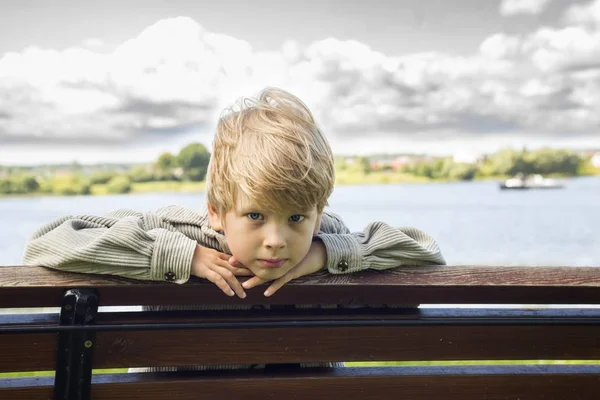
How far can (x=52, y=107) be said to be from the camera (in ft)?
67.1

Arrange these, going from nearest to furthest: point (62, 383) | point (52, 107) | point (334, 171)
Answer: point (62, 383) → point (334, 171) → point (52, 107)

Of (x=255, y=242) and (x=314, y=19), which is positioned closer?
(x=255, y=242)

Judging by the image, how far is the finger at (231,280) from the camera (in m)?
1.41

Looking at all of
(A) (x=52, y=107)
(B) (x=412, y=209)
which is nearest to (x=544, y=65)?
(B) (x=412, y=209)

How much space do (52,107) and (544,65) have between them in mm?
19576

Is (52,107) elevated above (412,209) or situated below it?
above

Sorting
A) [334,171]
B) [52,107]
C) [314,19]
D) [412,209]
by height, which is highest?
[314,19]

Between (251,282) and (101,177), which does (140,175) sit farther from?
(251,282)

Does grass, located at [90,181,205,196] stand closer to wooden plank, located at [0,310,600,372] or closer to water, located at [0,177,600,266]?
water, located at [0,177,600,266]

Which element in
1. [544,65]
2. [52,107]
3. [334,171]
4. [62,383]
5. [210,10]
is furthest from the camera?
[544,65]

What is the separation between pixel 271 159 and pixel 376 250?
383 mm

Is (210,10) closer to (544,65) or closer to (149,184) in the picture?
(544,65)

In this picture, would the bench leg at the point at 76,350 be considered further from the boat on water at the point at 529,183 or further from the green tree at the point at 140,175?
the boat on water at the point at 529,183

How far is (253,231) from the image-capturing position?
4.71 ft
